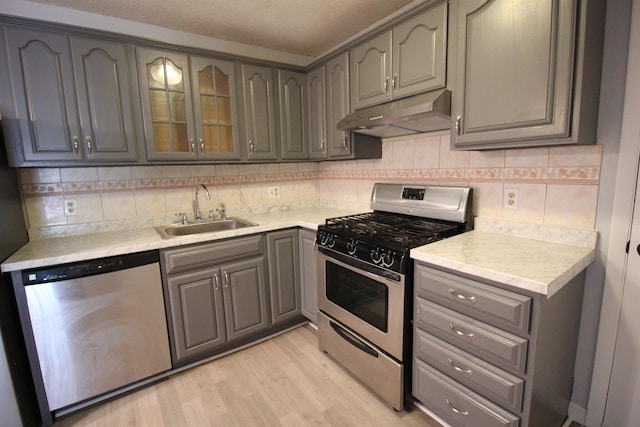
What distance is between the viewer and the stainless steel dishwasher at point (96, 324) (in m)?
1.51

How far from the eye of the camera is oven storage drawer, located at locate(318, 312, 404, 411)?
61.5 inches

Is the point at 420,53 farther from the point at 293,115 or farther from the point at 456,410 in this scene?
the point at 456,410

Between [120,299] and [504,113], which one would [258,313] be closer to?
[120,299]

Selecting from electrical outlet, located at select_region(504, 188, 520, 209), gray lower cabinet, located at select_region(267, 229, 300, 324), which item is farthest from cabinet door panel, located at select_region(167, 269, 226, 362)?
electrical outlet, located at select_region(504, 188, 520, 209)

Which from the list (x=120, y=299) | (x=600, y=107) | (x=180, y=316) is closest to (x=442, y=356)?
(x=600, y=107)

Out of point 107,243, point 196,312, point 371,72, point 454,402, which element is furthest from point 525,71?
point 107,243

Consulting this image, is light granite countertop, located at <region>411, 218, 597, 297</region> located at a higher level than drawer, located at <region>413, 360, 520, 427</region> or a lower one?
higher

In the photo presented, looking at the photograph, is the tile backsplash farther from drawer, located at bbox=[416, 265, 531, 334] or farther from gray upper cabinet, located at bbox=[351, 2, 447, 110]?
drawer, located at bbox=[416, 265, 531, 334]

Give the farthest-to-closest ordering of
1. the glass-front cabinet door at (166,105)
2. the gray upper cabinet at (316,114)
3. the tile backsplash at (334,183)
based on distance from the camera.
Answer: the gray upper cabinet at (316,114), the glass-front cabinet door at (166,105), the tile backsplash at (334,183)

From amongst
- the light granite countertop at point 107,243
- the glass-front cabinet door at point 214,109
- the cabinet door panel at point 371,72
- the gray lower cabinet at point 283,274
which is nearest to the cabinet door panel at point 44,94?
the light granite countertop at point 107,243

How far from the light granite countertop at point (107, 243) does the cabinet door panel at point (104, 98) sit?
51 centimetres

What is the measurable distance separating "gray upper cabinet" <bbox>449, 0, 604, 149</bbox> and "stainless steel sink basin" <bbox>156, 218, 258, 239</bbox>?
63.3 inches

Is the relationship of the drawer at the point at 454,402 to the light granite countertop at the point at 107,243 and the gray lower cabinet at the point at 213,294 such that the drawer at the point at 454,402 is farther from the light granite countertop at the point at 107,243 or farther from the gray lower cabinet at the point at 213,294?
the gray lower cabinet at the point at 213,294

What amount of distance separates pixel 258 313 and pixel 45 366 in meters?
1.18
